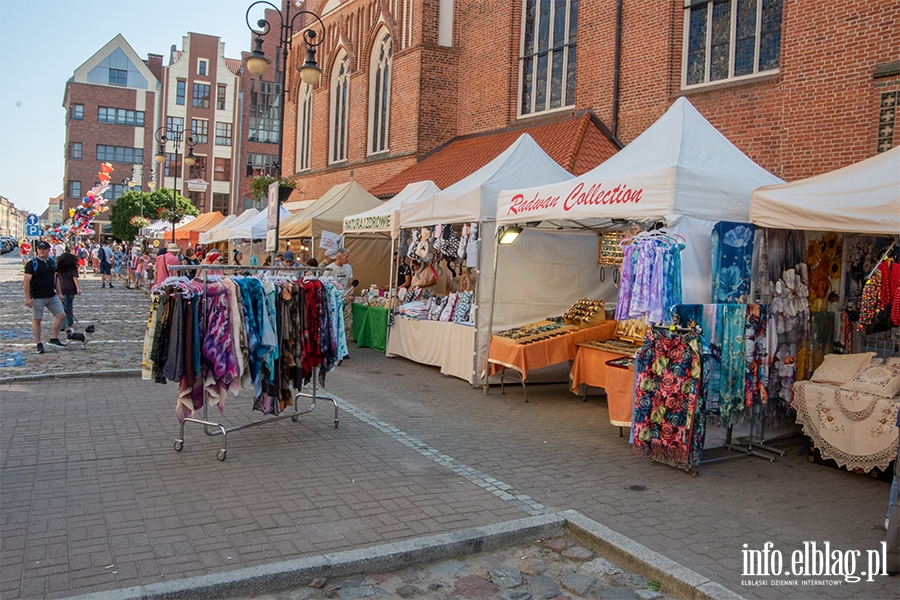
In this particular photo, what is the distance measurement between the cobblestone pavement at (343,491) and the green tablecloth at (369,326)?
4.61 metres

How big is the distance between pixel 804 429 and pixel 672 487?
5.88ft

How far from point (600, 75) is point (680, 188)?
30.9ft

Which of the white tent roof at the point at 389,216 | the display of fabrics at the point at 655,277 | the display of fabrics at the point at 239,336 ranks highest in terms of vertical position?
the white tent roof at the point at 389,216

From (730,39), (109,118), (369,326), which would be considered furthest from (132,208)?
(730,39)

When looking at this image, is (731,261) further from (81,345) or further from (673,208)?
(81,345)

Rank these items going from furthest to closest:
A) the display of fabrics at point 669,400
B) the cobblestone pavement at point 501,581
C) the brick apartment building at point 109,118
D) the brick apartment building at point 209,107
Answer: the brick apartment building at point 109,118
the brick apartment building at point 209,107
the display of fabrics at point 669,400
the cobblestone pavement at point 501,581

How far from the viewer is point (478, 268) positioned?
9.91m

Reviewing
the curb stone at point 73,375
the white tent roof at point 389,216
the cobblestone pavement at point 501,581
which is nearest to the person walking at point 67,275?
the curb stone at point 73,375

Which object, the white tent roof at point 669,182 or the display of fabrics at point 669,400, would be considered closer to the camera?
the display of fabrics at point 669,400

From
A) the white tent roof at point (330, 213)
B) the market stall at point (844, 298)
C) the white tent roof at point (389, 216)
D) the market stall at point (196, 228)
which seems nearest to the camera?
the market stall at point (844, 298)

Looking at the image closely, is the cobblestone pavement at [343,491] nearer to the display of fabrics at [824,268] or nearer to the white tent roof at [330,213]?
the display of fabrics at [824,268]

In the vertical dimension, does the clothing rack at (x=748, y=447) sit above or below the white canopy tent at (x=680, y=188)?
below

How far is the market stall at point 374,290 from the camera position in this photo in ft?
41.0

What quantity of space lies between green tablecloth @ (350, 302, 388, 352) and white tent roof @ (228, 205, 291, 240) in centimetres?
531
